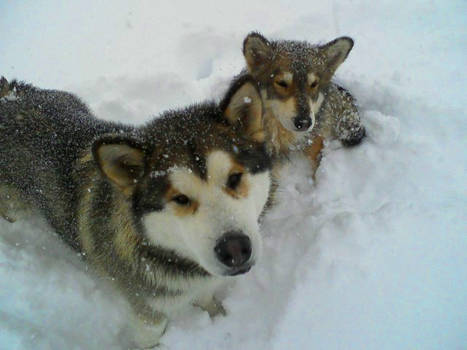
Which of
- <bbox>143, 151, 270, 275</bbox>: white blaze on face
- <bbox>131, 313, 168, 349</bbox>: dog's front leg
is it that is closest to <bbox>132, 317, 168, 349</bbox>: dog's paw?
<bbox>131, 313, 168, 349</bbox>: dog's front leg

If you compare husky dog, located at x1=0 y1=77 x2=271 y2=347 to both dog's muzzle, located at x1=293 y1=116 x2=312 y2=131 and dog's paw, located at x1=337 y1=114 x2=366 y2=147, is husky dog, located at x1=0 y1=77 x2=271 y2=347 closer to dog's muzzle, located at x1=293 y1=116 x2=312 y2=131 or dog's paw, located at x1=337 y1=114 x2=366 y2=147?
dog's muzzle, located at x1=293 y1=116 x2=312 y2=131

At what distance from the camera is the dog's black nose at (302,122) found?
329 cm

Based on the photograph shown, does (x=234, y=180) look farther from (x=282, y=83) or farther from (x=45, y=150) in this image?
(x=282, y=83)

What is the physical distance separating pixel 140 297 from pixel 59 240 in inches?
51.8

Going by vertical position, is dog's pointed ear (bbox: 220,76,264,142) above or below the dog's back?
above

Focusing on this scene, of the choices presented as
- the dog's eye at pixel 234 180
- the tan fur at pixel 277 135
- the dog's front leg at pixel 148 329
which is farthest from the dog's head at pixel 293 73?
the dog's front leg at pixel 148 329

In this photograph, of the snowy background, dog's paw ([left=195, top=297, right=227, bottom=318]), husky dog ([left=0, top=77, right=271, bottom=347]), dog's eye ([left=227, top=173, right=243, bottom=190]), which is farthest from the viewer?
dog's paw ([left=195, top=297, right=227, bottom=318])

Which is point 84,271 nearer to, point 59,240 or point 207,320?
point 59,240

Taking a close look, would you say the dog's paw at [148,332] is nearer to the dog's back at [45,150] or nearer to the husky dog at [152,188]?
the husky dog at [152,188]

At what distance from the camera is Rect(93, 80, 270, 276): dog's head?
1759mm

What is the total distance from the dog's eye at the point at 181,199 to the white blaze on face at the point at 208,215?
0.07ft

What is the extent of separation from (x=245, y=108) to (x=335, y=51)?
2.24 metres

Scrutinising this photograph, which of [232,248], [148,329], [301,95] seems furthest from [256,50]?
[148,329]

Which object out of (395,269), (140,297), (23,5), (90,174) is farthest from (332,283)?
(23,5)
